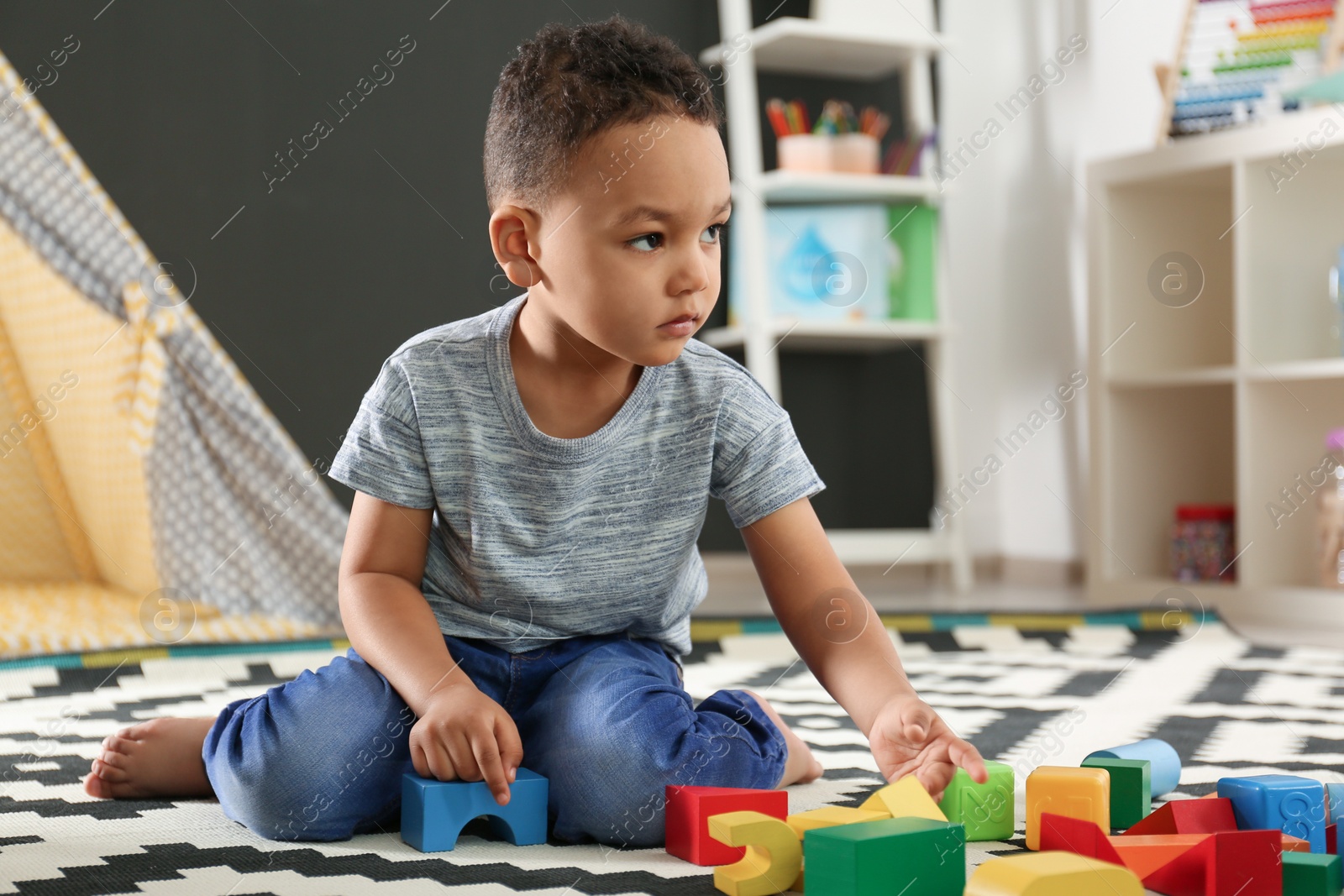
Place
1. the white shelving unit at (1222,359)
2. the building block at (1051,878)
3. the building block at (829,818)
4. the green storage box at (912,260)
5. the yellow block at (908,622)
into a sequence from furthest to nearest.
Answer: the green storage box at (912,260) < the white shelving unit at (1222,359) < the yellow block at (908,622) < the building block at (829,818) < the building block at (1051,878)

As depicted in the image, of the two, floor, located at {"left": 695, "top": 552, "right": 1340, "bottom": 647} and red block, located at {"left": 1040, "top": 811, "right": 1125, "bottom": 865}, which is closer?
red block, located at {"left": 1040, "top": 811, "right": 1125, "bottom": 865}

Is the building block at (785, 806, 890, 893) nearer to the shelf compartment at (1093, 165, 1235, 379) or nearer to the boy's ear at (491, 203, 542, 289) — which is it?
the boy's ear at (491, 203, 542, 289)

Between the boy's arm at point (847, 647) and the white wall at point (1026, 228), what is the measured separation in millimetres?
1400

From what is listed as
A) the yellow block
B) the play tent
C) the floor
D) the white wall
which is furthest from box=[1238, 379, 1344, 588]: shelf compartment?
the play tent

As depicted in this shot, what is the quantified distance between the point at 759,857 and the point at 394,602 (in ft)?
0.86

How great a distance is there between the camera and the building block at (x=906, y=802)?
1.86ft

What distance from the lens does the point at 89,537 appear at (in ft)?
5.39

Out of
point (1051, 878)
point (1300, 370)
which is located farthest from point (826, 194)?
point (1051, 878)

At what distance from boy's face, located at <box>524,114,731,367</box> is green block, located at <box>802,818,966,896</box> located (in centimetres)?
27

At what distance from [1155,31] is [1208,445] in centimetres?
63

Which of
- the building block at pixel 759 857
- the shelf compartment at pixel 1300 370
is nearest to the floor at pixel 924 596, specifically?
the shelf compartment at pixel 1300 370

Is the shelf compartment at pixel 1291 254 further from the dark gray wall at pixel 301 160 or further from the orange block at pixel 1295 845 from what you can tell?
the orange block at pixel 1295 845

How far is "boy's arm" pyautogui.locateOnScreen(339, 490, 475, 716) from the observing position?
0.68 metres

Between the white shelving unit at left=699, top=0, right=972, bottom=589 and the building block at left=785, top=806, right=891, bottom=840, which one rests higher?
the white shelving unit at left=699, top=0, right=972, bottom=589
